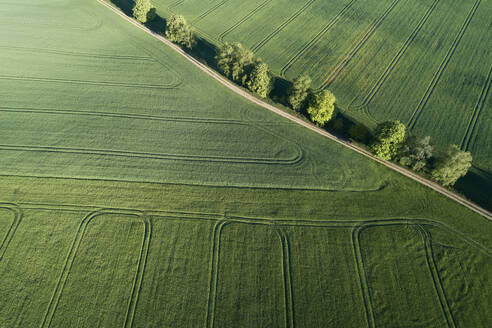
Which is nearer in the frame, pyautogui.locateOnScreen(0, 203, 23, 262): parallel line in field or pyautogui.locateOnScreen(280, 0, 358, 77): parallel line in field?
pyautogui.locateOnScreen(0, 203, 23, 262): parallel line in field

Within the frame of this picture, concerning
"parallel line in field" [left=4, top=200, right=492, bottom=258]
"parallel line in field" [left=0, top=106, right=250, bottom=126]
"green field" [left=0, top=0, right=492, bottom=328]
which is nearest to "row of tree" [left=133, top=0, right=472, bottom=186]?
"green field" [left=0, top=0, right=492, bottom=328]

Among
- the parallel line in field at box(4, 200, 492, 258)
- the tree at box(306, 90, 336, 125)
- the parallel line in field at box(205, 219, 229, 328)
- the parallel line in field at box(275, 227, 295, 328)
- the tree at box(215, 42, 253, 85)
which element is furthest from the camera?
the tree at box(215, 42, 253, 85)

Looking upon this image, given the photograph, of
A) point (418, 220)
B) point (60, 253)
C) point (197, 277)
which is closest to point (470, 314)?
point (418, 220)

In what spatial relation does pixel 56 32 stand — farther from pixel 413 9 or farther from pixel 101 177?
pixel 413 9

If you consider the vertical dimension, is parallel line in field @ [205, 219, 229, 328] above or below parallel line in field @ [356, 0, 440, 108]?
below

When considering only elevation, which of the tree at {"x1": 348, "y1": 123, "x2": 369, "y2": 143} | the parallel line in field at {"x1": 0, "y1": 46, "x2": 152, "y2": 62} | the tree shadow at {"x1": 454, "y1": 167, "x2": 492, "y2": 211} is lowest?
the tree shadow at {"x1": 454, "y1": 167, "x2": 492, "y2": 211}

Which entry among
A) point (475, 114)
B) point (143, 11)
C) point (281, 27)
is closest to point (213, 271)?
point (475, 114)

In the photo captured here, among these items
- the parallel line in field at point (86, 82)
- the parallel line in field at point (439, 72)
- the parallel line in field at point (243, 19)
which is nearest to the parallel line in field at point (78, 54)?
the parallel line in field at point (86, 82)

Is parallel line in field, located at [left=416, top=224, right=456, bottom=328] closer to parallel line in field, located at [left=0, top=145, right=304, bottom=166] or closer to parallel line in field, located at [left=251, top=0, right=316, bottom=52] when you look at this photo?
parallel line in field, located at [left=0, top=145, right=304, bottom=166]
